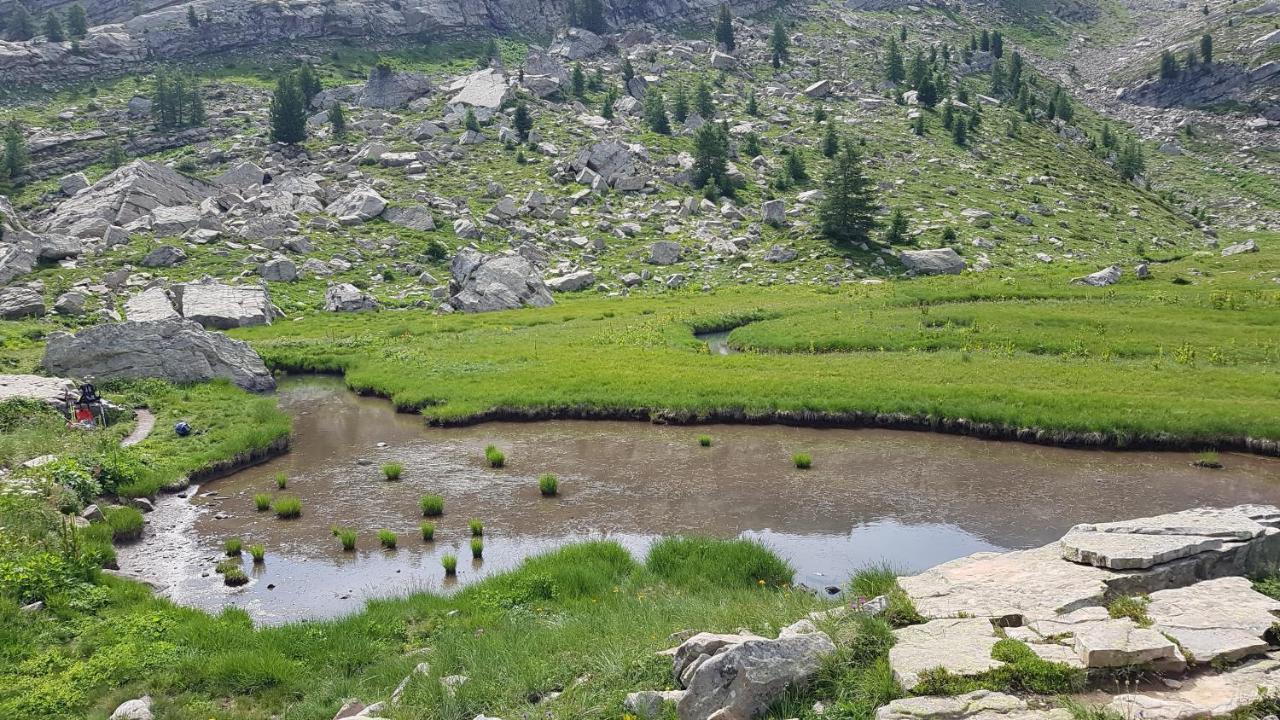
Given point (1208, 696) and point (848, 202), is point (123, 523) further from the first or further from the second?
point (848, 202)

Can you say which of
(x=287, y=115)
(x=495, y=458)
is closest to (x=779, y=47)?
(x=287, y=115)

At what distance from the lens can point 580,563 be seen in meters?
18.8

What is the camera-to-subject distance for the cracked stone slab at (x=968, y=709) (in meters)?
9.37

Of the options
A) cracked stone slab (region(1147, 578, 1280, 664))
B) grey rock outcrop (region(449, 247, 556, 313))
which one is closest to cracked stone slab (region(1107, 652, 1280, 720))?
cracked stone slab (region(1147, 578, 1280, 664))

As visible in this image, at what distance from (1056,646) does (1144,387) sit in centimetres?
2835

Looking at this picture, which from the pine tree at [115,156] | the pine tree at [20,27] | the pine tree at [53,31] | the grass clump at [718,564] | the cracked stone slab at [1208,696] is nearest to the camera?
the cracked stone slab at [1208,696]

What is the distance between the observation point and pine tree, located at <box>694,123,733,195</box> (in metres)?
97.7

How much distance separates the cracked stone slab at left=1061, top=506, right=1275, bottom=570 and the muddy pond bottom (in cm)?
551

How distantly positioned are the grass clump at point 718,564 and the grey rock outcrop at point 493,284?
163ft

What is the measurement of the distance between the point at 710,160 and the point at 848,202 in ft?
81.1

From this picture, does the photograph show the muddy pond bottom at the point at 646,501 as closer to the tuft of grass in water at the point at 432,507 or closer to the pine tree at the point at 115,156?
the tuft of grass in water at the point at 432,507

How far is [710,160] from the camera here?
98.6m

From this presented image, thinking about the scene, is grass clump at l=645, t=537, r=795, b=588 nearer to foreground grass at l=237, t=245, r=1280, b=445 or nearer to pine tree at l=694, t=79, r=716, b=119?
foreground grass at l=237, t=245, r=1280, b=445

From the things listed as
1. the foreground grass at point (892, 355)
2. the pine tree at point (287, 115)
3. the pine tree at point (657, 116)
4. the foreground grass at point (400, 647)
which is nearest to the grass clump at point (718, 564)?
the foreground grass at point (400, 647)
